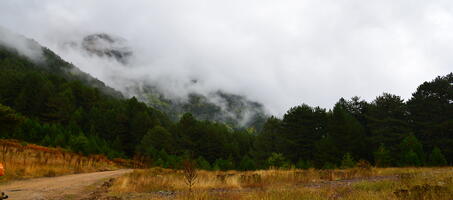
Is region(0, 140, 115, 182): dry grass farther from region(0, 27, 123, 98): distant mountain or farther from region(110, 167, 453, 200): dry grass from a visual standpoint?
region(0, 27, 123, 98): distant mountain

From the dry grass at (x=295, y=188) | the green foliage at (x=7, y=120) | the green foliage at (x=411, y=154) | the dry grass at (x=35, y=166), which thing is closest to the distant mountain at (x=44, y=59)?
the green foliage at (x=7, y=120)

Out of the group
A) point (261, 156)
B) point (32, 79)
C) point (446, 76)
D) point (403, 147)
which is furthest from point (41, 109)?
point (446, 76)

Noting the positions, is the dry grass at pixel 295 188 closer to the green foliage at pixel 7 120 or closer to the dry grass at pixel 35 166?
the dry grass at pixel 35 166

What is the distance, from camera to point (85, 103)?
281ft

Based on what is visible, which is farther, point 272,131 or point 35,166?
point 272,131

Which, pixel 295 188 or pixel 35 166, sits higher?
pixel 295 188

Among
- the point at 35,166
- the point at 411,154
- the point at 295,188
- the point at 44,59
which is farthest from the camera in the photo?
the point at 44,59

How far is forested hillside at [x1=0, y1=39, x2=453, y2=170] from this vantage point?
39594 millimetres

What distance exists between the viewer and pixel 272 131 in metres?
64.2

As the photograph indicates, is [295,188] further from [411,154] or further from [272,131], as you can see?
[272,131]

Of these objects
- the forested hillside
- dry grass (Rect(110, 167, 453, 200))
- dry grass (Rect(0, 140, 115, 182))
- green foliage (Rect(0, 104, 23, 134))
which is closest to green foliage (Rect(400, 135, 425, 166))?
the forested hillside

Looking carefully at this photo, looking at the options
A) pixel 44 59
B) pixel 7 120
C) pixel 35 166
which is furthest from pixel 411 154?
pixel 44 59

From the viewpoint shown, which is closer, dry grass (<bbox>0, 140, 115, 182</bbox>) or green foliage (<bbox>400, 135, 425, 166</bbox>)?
dry grass (<bbox>0, 140, 115, 182</bbox>)

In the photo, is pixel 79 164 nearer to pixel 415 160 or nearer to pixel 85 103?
pixel 415 160
